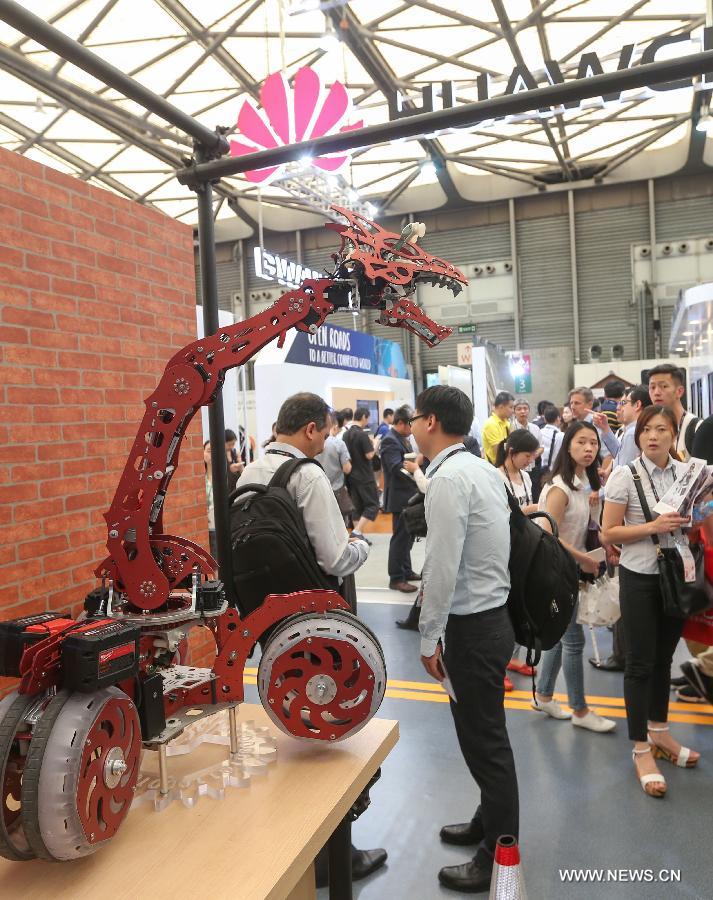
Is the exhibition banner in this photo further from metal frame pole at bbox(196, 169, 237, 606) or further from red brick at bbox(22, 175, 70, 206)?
metal frame pole at bbox(196, 169, 237, 606)

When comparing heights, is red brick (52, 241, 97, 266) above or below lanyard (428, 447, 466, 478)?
above

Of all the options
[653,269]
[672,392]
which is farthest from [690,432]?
[653,269]

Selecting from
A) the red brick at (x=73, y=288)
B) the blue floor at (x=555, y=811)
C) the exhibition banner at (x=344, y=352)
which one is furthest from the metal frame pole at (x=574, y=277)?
the red brick at (x=73, y=288)

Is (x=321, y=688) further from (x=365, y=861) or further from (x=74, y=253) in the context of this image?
(x=74, y=253)

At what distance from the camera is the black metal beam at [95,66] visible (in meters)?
1.20

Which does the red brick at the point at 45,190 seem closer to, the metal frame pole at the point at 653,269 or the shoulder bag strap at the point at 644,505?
the shoulder bag strap at the point at 644,505

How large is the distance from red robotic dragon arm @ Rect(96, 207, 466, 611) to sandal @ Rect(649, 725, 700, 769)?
2502mm

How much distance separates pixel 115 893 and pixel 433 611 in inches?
48.1

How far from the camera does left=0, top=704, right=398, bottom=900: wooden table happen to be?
1.09 m

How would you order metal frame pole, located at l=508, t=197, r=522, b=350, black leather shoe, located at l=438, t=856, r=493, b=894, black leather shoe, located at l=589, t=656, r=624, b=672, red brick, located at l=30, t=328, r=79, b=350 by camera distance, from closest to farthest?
red brick, located at l=30, t=328, r=79, b=350 < black leather shoe, located at l=438, t=856, r=493, b=894 < black leather shoe, located at l=589, t=656, r=624, b=672 < metal frame pole, located at l=508, t=197, r=522, b=350

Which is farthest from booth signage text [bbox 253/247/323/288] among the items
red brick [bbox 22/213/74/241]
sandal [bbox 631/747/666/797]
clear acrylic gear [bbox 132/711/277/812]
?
clear acrylic gear [bbox 132/711/277/812]

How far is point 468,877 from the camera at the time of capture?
2.23 meters

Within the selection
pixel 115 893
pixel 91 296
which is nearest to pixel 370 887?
pixel 115 893

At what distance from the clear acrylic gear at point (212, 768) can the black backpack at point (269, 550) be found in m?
0.40
